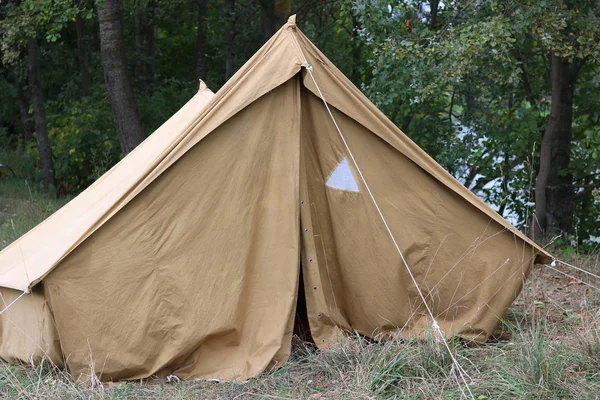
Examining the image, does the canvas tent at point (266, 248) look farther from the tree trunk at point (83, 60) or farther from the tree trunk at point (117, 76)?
the tree trunk at point (83, 60)

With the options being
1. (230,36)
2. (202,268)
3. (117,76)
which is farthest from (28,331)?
(230,36)

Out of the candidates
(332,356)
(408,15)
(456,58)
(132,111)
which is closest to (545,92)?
(408,15)

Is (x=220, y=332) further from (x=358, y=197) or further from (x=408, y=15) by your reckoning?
(x=408, y=15)

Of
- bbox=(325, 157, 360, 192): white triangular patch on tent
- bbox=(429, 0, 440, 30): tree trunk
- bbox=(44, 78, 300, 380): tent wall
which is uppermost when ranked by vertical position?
bbox=(429, 0, 440, 30): tree trunk

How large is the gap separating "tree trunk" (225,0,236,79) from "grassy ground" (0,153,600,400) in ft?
32.2

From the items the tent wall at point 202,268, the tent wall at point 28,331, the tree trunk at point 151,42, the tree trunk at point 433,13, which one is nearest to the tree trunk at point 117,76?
the tree trunk at point 433,13

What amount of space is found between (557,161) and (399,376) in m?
8.15

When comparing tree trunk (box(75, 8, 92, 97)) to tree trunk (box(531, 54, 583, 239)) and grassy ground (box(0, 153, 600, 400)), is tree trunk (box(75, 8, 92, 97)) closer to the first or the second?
tree trunk (box(531, 54, 583, 239))

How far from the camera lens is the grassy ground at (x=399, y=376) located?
12.9 feet

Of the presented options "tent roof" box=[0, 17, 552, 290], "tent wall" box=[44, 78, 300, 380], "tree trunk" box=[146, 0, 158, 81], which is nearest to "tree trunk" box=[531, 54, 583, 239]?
"tent roof" box=[0, 17, 552, 290]

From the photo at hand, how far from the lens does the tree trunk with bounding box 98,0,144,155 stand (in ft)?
30.7

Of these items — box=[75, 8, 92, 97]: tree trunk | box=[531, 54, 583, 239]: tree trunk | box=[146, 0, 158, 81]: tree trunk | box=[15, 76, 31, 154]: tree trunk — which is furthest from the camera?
box=[15, 76, 31, 154]: tree trunk

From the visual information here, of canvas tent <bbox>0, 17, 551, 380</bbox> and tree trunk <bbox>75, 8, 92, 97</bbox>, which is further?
tree trunk <bbox>75, 8, 92, 97</bbox>

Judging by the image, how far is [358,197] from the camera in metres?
4.91
